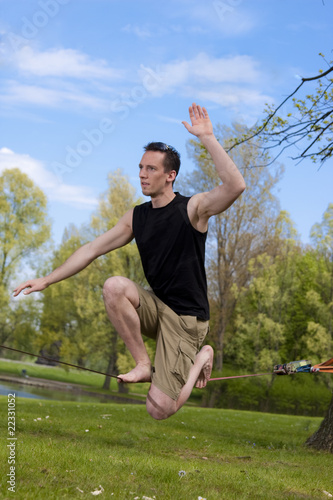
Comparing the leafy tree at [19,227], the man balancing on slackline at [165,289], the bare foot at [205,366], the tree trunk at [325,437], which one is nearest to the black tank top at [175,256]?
the man balancing on slackline at [165,289]

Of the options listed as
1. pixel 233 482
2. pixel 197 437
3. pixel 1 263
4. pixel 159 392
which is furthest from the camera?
pixel 1 263

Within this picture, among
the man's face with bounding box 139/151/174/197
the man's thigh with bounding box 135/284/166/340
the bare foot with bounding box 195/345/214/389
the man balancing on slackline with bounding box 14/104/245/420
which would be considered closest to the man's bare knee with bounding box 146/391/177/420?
the man balancing on slackline with bounding box 14/104/245/420

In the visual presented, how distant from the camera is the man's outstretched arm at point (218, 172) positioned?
389 cm

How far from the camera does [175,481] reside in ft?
18.3

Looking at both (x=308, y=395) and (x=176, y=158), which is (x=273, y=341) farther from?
(x=176, y=158)

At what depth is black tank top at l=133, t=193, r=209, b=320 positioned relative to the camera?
14.4 feet

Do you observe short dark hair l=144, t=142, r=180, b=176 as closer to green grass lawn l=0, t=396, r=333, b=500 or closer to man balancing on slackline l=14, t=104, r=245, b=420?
man balancing on slackline l=14, t=104, r=245, b=420

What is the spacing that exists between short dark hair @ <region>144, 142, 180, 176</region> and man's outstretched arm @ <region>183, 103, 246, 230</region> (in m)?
0.36

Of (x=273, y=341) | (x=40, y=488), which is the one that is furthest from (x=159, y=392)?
(x=273, y=341)

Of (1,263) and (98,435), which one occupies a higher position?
(1,263)

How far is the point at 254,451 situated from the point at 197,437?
1413 mm

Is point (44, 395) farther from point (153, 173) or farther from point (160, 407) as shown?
point (153, 173)

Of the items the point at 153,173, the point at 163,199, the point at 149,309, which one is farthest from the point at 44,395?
the point at 153,173

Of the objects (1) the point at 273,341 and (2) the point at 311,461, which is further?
(1) the point at 273,341
